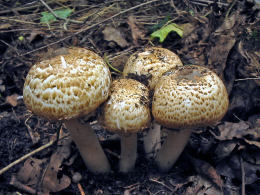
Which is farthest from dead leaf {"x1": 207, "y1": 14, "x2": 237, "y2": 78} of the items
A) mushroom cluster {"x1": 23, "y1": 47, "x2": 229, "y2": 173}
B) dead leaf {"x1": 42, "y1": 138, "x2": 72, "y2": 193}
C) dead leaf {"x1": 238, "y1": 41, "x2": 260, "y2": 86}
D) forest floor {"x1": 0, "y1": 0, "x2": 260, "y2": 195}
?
dead leaf {"x1": 42, "y1": 138, "x2": 72, "y2": 193}

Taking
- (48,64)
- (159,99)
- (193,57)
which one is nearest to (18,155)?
(48,64)

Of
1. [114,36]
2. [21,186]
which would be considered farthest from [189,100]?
[114,36]

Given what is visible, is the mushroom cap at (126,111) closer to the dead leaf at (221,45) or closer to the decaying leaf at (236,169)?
the decaying leaf at (236,169)

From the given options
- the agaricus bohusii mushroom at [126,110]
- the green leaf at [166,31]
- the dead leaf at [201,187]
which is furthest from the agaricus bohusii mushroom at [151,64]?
the green leaf at [166,31]

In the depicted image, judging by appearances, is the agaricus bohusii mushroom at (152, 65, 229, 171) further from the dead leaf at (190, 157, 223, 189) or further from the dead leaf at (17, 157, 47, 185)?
the dead leaf at (17, 157, 47, 185)

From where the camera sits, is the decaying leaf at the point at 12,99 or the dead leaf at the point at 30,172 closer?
the dead leaf at the point at 30,172

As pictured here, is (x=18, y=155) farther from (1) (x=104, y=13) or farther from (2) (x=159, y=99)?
(1) (x=104, y=13)
